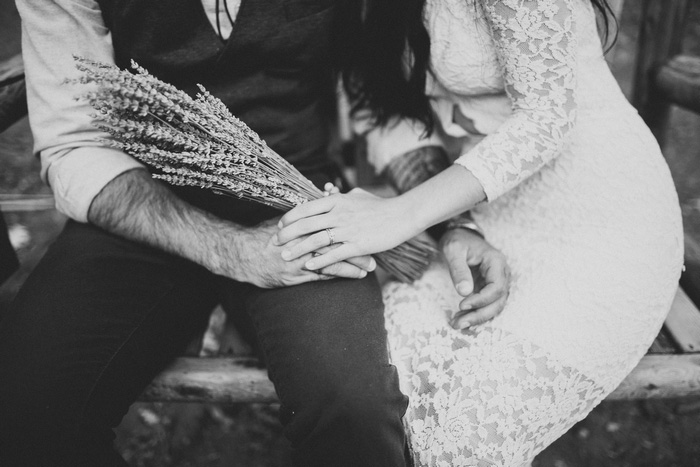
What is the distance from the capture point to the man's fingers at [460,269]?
4.51 ft

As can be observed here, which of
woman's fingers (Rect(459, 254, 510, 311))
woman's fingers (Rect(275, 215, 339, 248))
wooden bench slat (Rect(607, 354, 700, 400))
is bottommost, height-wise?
wooden bench slat (Rect(607, 354, 700, 400))

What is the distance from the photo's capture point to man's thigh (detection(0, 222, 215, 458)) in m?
1.22

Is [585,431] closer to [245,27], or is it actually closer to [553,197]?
[553,197]

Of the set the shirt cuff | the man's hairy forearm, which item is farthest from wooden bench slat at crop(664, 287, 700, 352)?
the shirt cuff

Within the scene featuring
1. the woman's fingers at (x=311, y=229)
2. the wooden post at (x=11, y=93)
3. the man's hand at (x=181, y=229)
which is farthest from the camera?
the wooden post at (x=11, y=93)

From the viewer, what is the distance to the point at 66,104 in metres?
1.47

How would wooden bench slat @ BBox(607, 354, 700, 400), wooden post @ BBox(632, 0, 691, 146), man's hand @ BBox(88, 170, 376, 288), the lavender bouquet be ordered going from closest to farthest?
the lavender bouquet, man's hand @ BBox(88, 170, 376, 288), wooden bench slat @ BBox(607, 354, 700, 400), wooden post @ BBox(632, 0, 691, 146)

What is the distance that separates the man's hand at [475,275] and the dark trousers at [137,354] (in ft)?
0.73

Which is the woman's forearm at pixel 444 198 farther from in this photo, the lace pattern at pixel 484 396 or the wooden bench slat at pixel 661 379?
the wooden bench slat at pixel 661 379

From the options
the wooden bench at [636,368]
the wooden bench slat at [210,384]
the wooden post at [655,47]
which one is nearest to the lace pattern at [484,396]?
the wooden bench at [636,368]

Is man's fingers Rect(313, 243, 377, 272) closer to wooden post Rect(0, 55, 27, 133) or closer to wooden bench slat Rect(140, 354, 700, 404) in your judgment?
wooden bench slat Rect(140, 354, 700, 404)

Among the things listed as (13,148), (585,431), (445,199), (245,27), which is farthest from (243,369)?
(13,148)

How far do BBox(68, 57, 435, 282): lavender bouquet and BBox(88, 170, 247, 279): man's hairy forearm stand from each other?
0.13 meters

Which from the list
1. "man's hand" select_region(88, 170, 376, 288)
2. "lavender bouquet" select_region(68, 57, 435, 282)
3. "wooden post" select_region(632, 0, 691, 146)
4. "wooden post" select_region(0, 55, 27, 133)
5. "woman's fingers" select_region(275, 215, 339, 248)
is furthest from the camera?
"wooden post" select_region(632, 0, 691, 146)
